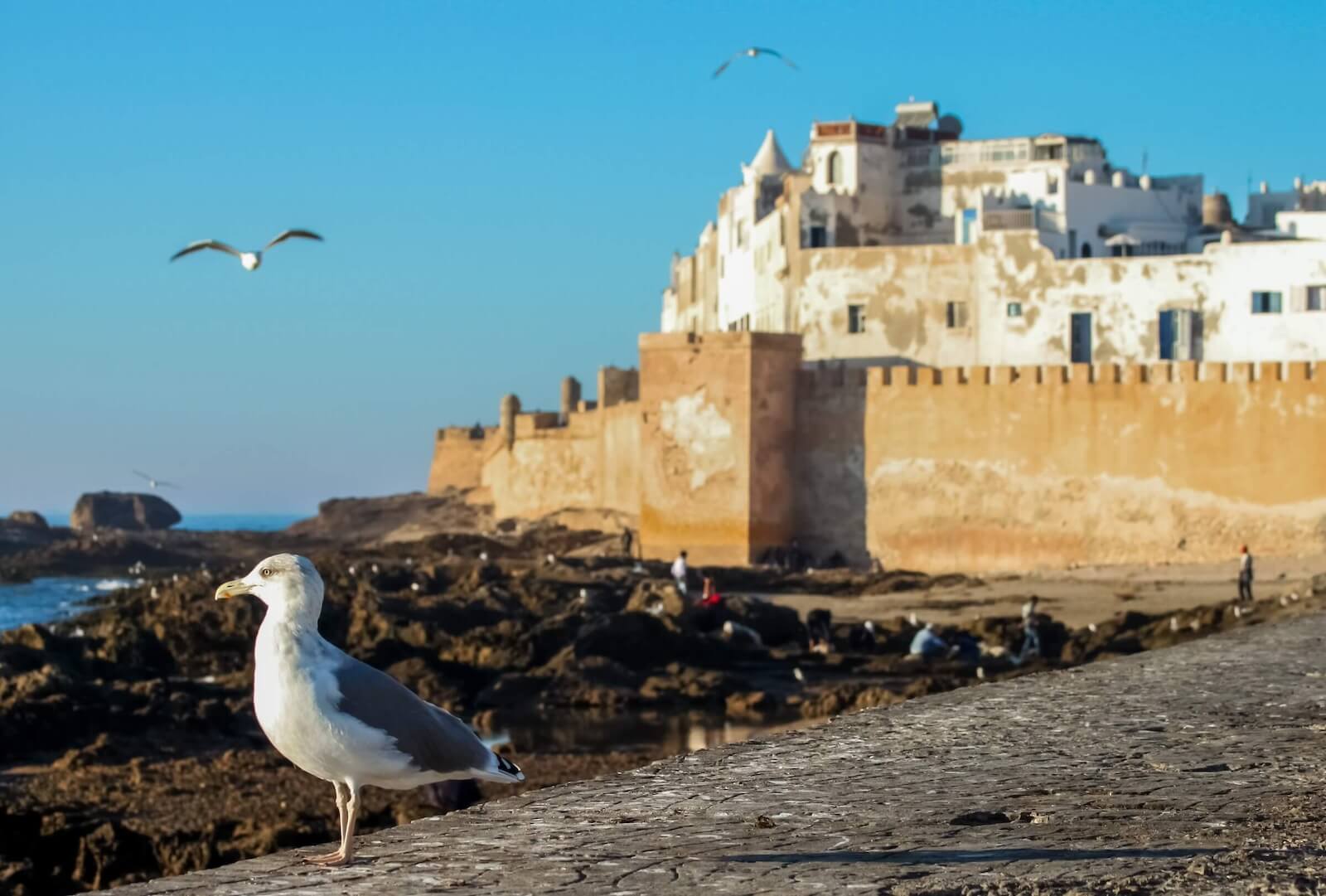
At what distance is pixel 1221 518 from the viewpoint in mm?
24422

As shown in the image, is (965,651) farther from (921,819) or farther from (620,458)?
(620,458)

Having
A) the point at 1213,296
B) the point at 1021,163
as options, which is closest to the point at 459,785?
the point at 1213,296

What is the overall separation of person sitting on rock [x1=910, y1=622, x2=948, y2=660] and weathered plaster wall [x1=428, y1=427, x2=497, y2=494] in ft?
97.8

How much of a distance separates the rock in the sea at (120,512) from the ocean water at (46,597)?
2196 cm

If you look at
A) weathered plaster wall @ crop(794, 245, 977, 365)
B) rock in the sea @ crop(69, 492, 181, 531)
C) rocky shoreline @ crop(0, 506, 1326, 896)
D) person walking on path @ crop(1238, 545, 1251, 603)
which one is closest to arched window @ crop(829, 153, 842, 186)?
weathered plaster wall @ crop(794, 245, 977, 365)

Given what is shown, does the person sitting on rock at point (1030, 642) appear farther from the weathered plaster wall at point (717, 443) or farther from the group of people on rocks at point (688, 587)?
the weathered plaster wall at point (717, 443)

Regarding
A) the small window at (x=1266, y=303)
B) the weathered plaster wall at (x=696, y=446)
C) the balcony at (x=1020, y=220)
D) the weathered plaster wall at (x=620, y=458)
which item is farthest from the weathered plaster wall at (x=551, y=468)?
the small window at (x=1266, y=303)

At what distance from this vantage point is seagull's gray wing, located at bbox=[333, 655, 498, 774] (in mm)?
4020

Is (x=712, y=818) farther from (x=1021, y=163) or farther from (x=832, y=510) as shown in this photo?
(x=1021, y=163)

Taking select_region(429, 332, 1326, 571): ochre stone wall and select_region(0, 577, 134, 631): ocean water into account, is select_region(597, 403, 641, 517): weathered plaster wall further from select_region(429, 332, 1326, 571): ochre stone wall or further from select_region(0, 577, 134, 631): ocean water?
select_region(0, 577, 134, 631): ocean water

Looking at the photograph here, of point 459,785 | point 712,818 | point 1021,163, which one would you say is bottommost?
point 459,785

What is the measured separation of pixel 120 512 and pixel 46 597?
2933cm

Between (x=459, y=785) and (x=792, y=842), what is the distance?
459 cm

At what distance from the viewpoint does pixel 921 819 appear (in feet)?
14.8
